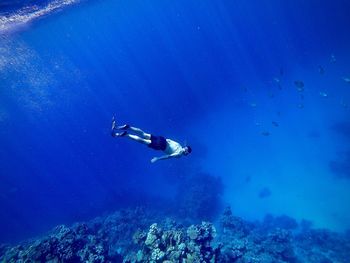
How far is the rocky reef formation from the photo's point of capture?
35.2 ft

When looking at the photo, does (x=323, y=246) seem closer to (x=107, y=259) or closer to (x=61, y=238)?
(x=107, y=259)

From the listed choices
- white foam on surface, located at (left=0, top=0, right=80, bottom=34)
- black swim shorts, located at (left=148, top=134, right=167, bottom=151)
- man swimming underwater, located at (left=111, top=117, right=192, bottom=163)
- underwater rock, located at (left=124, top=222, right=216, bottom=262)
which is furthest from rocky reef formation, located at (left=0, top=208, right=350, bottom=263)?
white foam on surface, located at (left=0, top=0, right=80, bottom=34)

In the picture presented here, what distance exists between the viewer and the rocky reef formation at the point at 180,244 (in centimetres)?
1072

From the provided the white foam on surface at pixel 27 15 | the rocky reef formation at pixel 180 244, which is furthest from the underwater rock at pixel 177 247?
the white foam on surface at pixel 27 15

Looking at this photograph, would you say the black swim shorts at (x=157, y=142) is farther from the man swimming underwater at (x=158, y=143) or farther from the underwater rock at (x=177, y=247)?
the underwater rock at (x=177, y=247)

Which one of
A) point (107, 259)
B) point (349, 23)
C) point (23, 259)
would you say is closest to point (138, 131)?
point (107, 259)

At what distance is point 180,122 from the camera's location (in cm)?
5219

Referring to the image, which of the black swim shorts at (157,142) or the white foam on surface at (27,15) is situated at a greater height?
the white foam on surface at (27,15)

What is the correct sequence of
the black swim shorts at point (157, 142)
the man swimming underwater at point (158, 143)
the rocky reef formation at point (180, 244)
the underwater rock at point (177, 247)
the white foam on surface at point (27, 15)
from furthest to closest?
the white foam on surface at point (27, 15), the rocky reef formation at point (180, 244), the underwater rock at point (177, 247), the black swim shorts at point (157, 142), the man swimming underwater at point (158, 143)

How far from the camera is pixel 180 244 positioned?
1044cm

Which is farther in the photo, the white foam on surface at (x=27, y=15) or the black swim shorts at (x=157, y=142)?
the white foam on surface at (x=27, y=15)

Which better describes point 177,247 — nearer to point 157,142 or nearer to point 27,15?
point 157,142

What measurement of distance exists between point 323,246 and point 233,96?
1593 inches

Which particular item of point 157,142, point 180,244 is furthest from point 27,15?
point 180,244
